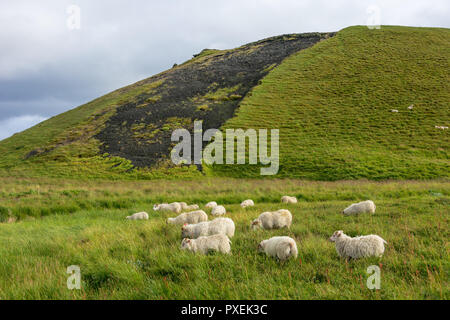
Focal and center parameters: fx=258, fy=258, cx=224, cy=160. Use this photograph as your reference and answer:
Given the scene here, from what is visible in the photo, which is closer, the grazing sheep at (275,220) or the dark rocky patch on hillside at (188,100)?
the grazing sheep at (275,220)

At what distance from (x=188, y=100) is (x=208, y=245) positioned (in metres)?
54.9

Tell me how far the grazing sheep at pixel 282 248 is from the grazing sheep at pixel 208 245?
1.01 metres

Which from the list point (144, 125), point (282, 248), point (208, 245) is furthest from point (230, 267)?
point (144, 125)

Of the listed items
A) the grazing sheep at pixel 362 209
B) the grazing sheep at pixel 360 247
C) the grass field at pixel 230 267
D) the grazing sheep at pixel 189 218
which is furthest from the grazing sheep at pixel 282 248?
the grazing sheep at pixel 362 209

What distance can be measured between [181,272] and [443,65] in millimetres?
72602

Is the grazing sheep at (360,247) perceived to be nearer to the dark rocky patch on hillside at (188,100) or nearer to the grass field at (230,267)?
the grass field at (230,267)

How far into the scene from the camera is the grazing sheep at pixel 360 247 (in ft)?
19.4

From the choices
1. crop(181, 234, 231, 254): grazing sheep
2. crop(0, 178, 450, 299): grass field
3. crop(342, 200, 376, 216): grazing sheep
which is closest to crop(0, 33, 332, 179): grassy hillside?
crop(342, 200, 376, 216): grazing sheep

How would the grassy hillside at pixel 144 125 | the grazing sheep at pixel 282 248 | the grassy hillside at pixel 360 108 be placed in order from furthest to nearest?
the grassy hillside at pixel 144 125 → the grassy hillside at pixel 360 108 → the grazing sheep at pixel 282 248

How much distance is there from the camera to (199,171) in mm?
33344

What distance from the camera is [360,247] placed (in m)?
6.05

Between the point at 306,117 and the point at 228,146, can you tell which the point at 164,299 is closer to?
the point at 228,146

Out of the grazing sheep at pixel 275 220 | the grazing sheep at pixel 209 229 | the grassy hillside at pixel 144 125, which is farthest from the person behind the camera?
the grassy hillside at pixel 144 125

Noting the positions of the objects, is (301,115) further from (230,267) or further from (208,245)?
(230,267)
